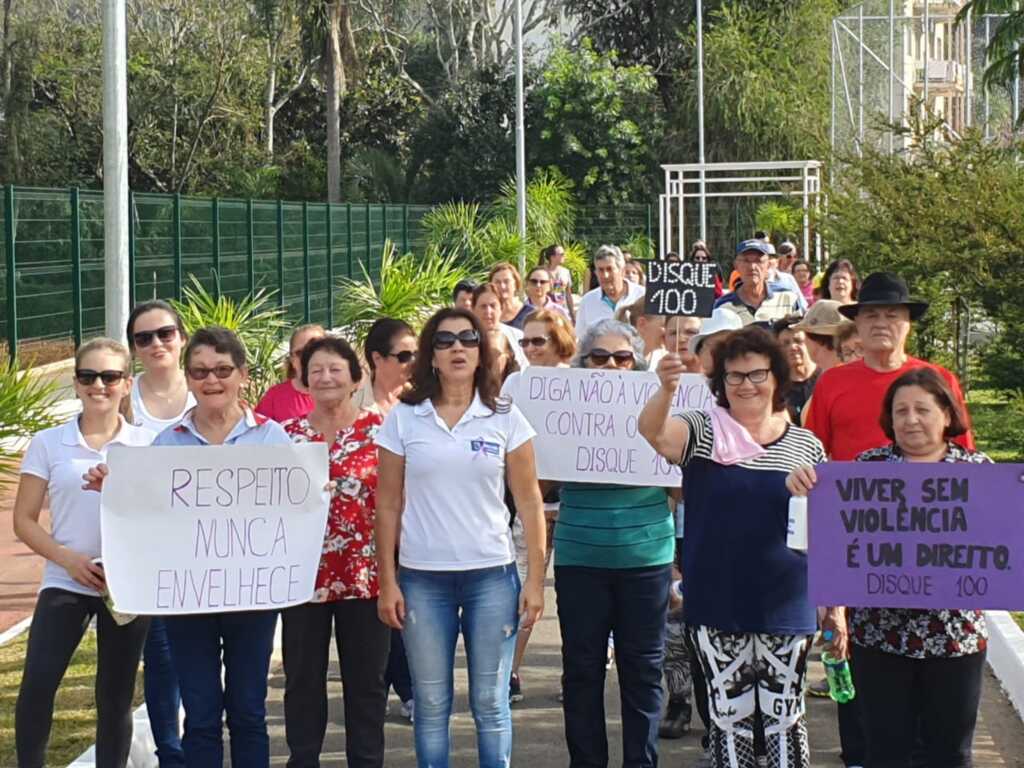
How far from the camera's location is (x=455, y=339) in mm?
5895

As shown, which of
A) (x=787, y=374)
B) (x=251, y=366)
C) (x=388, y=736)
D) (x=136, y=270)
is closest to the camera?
(x=787, y=374)

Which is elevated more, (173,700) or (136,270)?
(136,270)

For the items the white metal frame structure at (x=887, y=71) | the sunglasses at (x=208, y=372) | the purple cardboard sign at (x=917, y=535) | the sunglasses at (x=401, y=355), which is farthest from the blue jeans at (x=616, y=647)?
the white metal frame structure at (x=887, y=71)

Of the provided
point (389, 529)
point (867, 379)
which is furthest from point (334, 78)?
point (389, 529)

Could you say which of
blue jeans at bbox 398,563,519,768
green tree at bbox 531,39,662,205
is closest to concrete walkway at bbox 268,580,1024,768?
blue jeans at bbox 398,563,519,768

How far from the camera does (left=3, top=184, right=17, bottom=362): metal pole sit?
16250 millimetres

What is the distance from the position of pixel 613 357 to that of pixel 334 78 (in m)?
41.0

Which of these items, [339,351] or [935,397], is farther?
[339,351]

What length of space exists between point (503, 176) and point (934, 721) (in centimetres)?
4795

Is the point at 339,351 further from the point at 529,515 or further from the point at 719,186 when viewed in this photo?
the point at 719,186

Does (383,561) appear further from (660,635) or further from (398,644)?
(398,644)

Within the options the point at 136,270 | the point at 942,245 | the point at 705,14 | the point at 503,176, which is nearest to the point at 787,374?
the point at 942,245

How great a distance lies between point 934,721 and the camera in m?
5.36

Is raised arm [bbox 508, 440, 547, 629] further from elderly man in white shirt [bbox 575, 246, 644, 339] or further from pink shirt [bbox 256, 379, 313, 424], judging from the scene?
elderly man in white shirt [bbox 575, 246, 644, 339]
